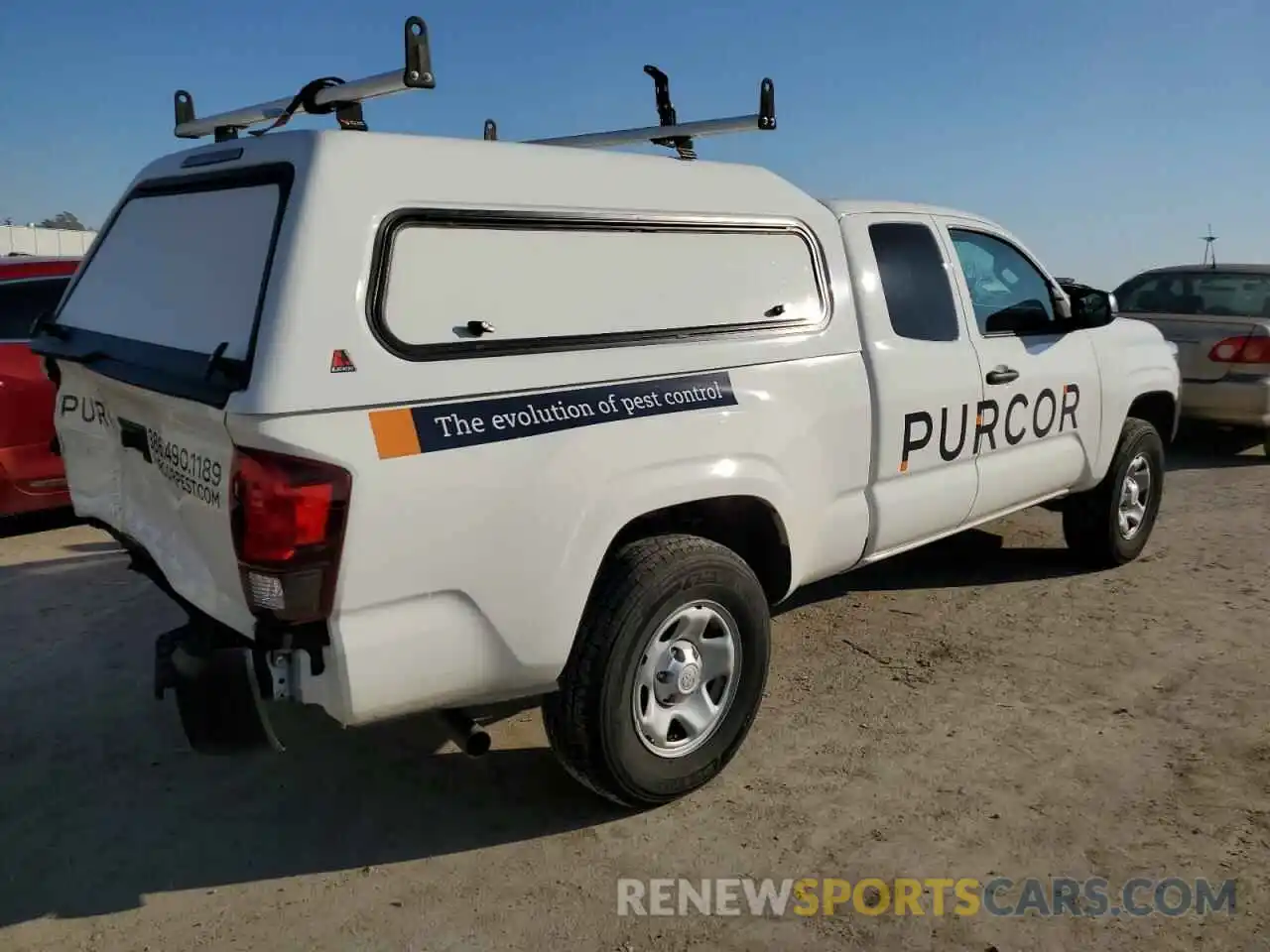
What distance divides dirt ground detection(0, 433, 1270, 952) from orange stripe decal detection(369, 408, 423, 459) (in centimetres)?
130

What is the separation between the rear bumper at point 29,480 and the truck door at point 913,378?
4696mm

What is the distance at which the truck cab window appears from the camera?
4.70m

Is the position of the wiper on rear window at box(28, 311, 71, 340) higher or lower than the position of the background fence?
lower

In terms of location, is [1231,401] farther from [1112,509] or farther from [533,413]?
[533,413]

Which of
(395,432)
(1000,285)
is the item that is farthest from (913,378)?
(395,432)

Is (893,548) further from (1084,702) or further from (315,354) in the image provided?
(315,354)

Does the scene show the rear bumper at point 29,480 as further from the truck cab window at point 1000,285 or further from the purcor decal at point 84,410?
the truck cab window at point 1000,285

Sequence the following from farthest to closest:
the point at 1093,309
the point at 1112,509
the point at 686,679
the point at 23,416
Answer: the point at 23,416 → the point at 1112,509 → the point at 1093,309 → the point at 686,679

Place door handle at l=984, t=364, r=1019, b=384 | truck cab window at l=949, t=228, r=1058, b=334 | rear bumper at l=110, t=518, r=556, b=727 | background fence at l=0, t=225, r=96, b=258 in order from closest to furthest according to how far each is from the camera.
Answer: rear bumper at l=110, t=518, r=556, b=727
door handle at l=984, t=364, r=1019, b=384
truck cab window at l=949, t=228, r=1058, b=334
background fence at l=0, t=225, r=96, b=258

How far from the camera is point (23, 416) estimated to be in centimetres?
602

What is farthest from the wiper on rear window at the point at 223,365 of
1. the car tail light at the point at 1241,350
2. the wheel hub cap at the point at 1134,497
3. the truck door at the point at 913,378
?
the car tail light at the point at 1241,350

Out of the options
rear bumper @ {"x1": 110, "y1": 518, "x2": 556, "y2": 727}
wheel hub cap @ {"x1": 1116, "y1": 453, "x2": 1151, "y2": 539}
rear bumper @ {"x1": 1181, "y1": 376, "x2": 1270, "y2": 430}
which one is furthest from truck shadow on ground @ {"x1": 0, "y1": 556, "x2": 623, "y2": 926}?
rear bumper @ {"x1": 1181, "y1": 376, "x2": 1270, "y2": 430}

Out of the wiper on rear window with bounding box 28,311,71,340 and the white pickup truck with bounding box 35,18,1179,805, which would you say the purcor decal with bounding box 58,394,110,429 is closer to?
the white pickup truck with bounding box 35,18,1179,805

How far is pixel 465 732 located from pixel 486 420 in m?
0.89
